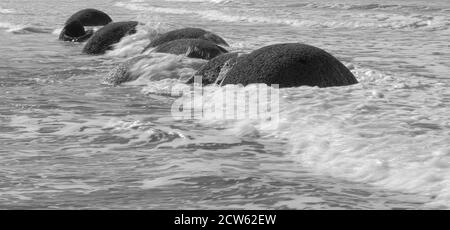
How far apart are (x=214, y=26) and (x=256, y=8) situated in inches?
406

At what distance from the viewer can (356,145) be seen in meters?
6.89

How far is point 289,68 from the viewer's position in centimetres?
1012

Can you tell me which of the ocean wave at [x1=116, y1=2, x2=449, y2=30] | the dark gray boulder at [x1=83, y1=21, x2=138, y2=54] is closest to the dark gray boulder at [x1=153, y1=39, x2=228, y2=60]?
the dark gray boulder at [x1=83, y1=21, x2=138, y2=54]

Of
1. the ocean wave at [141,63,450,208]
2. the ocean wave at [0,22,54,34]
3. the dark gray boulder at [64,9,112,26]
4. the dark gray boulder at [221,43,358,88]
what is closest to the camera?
the ocean wave at [141,63,450,208]

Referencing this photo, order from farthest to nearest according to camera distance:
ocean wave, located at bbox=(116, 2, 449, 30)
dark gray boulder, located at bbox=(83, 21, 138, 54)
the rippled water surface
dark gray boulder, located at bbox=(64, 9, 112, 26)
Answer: ocean wave, located at bbox=(116, 2, 449, 30), dark gray boulder, located at bbox=(64, 9, 112, 26), dark gray boulder, located at bbox=(83, 21, 138, 54), the rippled water surface

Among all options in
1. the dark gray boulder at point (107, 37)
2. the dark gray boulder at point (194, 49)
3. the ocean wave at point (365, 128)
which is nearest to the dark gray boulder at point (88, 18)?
the dark gray boulder at point (107, 37)

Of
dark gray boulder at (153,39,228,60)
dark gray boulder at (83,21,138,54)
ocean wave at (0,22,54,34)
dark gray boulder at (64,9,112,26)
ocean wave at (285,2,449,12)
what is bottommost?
dark gray boulder at (153,39,228,60)

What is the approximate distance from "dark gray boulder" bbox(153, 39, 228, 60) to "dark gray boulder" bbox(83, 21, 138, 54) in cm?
341

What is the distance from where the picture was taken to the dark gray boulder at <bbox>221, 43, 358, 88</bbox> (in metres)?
10.1
